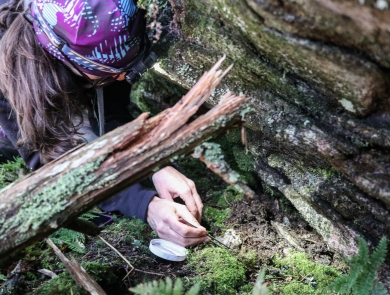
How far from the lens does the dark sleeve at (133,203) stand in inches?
143

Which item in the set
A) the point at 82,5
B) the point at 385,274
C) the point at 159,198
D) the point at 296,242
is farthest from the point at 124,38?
the point at 385,274

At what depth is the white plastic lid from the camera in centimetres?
313

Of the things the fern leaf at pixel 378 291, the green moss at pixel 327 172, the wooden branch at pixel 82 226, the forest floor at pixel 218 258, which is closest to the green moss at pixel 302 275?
the forest floor at pixel 218 258

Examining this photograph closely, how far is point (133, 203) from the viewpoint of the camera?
3.69 m

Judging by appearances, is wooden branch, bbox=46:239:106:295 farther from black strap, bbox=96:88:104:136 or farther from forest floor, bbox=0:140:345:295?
black strap, bbox=96:88:104:136

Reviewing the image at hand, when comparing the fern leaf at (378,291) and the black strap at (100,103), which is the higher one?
the black strap at (100,103)

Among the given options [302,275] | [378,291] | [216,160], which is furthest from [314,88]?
[302,275]

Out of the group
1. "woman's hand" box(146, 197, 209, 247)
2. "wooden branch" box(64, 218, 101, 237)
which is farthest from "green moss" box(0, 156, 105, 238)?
"woman's hand" box(146, 197, 209, 247)

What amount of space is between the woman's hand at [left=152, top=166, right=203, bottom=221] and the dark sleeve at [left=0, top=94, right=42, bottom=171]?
1.21 m

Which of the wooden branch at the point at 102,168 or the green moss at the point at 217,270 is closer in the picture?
the wooden branch at the point at 102,168

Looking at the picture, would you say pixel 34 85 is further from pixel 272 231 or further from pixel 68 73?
pixel 272 231

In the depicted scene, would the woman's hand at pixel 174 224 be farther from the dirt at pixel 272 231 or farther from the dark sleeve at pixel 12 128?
the dark sleeve at pixel 12 128

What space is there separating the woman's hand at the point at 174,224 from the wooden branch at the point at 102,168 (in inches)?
46.0

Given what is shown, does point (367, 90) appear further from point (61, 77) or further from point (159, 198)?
point (61, 77)
